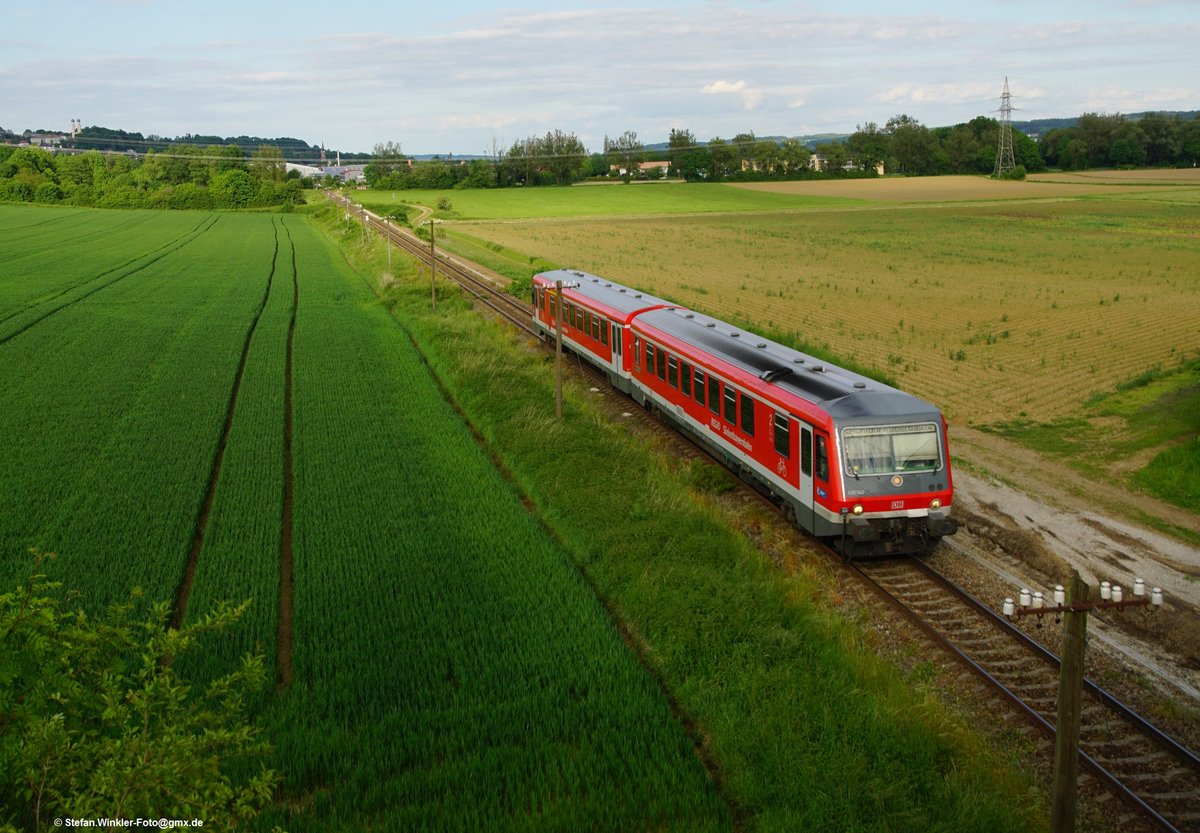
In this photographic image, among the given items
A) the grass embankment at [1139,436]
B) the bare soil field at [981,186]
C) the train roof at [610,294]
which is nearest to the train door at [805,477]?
the grass embankment at [1139,436]

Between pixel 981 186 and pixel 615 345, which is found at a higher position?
pixel 981 186

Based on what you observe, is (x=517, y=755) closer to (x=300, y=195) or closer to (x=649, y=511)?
(x=649, y=511)

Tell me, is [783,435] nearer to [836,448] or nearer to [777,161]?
[836,448]

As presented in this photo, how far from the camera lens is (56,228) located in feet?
296

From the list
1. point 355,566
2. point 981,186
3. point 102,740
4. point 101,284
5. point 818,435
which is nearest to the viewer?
point 102,740

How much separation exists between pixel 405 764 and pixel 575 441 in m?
12.1

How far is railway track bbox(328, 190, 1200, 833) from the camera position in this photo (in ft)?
33.3

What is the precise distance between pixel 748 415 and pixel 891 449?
329 cm

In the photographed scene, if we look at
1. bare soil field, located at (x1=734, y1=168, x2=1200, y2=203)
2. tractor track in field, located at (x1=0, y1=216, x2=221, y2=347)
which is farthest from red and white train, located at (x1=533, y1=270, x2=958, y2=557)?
bare soil field, located at (x1=734, y1=168, x2=1200, y2=203)

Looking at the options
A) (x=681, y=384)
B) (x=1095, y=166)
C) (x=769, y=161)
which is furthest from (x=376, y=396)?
(x=1095, y=166)

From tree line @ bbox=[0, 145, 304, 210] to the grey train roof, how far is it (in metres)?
110

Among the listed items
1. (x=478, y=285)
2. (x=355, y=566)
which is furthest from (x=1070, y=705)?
(x=478, y=285)

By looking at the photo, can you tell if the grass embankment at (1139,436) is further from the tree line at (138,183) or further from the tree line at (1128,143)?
the tree line at (1128,143)

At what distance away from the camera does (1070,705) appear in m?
7.46
